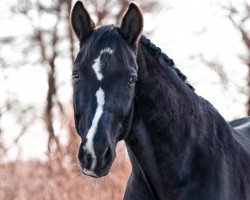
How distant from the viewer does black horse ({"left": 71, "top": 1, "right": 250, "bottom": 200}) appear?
176 inches

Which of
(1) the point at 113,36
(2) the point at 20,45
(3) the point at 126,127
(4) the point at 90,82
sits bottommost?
(3) the point at 126,127

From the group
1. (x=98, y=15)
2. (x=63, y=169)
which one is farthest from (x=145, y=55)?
(x=98, y=15)

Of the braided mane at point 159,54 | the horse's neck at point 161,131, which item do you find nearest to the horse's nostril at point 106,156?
the horse's neck at point 161,131

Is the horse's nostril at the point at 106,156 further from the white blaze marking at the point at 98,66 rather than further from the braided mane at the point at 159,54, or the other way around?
the braided mane at the point at 159,54

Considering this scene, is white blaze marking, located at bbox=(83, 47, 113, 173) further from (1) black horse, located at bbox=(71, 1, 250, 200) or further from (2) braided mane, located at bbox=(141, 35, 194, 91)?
(2) braided mane, located at bbox=(141, 35, 194, 91)

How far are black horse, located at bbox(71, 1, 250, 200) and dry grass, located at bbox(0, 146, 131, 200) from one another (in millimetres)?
5391

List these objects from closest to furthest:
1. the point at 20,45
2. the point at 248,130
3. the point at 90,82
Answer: the point at 90,82
the point at 248,130
the point at 20,45

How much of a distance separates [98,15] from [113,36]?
14.2m

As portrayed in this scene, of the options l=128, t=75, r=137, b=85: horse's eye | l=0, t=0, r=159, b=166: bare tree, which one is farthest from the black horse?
l=0, t=0, r=159, b=166: bare tree

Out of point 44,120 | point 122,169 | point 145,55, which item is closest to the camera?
point 145,55

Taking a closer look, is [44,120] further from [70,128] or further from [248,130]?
[248,130]

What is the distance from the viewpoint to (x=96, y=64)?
452cm

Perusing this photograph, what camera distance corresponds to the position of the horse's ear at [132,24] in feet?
15.9

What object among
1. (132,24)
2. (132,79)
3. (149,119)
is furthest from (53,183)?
(132,79)
